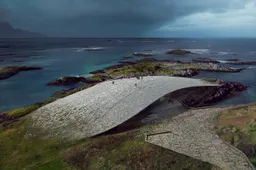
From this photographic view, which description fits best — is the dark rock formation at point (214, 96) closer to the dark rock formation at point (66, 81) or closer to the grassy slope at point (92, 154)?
the grassy slope at point (92, 154)

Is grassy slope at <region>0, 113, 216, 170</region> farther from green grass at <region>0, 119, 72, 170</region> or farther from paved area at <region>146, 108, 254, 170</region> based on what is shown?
paved area at <region>146, 108, 254, 170</region>

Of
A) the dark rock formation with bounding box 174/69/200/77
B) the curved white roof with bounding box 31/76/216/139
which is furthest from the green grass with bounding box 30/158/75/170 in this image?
the dark rock formation with bounding box 174/69/200/77

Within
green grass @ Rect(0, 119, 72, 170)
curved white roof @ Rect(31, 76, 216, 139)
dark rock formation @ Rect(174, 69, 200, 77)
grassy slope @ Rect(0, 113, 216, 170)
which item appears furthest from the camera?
dark rock formation @ Rect(174, 69, 200, 77)

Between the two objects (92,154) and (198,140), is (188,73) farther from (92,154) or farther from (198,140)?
(92,154)

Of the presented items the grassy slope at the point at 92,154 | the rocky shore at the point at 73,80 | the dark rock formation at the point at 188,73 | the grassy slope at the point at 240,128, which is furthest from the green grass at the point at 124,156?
the dark rock formation at the point at 188,73

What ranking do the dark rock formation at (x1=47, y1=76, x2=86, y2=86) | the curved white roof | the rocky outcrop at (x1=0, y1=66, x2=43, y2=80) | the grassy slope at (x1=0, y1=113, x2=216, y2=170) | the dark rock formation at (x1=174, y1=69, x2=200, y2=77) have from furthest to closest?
the rocky outcrop at (x1=0, y1=66, x2=43, y2=80) → the dark rock formation at (x1=174, y1=69, x2=200, y2=77) → the dark rock formation at (x1=47, y1=76, x2=86, y2=86) → the curved white roof → the grassy slope at (x1=0, y1=113, x2=216, y2=170)

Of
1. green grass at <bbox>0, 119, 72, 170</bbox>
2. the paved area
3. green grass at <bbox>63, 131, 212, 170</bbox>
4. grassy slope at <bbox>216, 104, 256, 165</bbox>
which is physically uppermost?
grassy slope at <bbox>216, 104, 256, 165</bbox>
